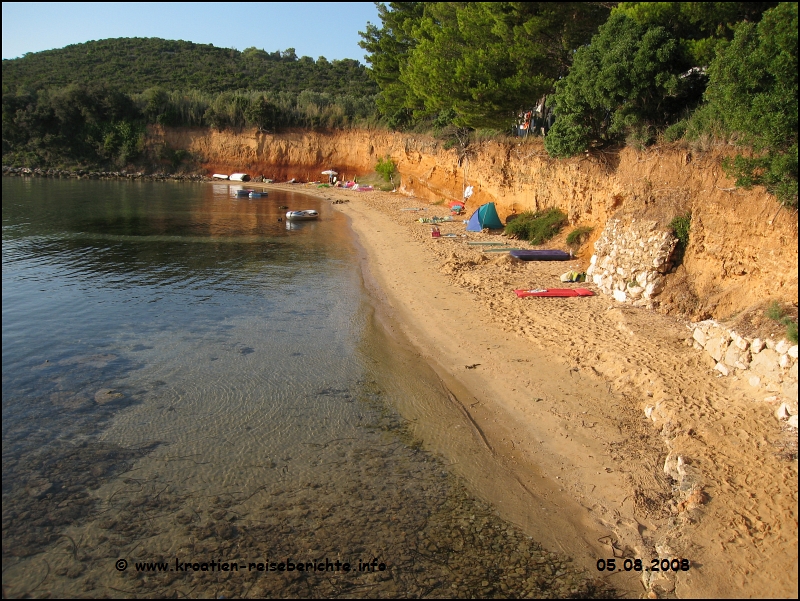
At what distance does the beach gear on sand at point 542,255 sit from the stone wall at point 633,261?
2.81 metres

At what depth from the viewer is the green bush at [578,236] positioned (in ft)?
63.2

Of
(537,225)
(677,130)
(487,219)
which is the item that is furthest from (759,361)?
(487,219)

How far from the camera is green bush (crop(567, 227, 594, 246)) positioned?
19272 millimetres

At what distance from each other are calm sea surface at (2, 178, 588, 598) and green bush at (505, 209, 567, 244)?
851 centimetres

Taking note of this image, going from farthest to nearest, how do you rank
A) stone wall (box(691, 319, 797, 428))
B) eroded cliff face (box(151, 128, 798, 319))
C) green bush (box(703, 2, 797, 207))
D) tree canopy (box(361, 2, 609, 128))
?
tree canopy (box(361, 2, 609, 128)) < eroded cliff face (box(151, 128, 798, 319)) < green bush (box(703, 2, 797, 207)) < stone wall (box(691, 319, 797, 428))

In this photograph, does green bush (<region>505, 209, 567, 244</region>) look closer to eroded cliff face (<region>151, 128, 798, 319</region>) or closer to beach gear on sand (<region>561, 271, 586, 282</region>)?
eroded cliff face (<region>151, 128, 798, 319</region>)

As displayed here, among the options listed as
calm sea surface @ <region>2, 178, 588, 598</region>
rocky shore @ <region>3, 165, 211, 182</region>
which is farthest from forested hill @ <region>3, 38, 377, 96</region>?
calm sea surface @ <region>2, 178, 588, 598</region>

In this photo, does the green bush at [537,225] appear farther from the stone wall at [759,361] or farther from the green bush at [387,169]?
the green bush at [387,169]

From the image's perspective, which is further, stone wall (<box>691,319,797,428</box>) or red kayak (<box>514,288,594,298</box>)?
red kayak (<box>514,288,594,298</box>)

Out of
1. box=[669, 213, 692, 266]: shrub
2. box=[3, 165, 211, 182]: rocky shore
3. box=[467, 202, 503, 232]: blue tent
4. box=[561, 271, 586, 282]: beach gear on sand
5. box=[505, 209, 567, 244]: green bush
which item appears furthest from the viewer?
box=[3, 165, 211, 182]: rocky shore

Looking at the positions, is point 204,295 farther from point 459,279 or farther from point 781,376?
point 781,376

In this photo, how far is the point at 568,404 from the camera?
9.70 meters

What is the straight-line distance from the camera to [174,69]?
8006cm

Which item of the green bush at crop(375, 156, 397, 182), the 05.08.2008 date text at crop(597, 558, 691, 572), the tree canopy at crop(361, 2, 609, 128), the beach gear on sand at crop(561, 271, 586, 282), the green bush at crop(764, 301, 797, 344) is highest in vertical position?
the tree canopy at crop(361, 2, 609, 128)
